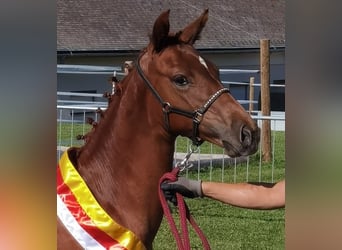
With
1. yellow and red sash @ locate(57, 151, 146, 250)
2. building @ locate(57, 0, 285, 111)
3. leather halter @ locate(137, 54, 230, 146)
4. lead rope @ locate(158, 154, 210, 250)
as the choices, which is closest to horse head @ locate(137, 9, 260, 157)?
leather halter @ locate(137, 54, 230, 146)

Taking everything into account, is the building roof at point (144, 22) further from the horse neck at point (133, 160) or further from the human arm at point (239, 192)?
the human arm at point (239, 192)

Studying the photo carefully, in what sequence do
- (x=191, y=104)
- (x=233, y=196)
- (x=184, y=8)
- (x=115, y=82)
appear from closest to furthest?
(x=233, y=196) → (x=191, y=104) → (x=115, y=82) → (x=184, y=8)

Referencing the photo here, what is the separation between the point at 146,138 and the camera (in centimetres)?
216

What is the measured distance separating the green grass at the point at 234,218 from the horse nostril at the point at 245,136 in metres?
2.12

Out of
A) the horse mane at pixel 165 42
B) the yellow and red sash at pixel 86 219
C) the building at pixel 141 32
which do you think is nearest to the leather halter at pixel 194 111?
the horse mane at pixel 165 42

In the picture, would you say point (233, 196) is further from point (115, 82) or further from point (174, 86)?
point (115, 82)

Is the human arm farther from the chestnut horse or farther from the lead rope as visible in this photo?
the chestnut horse

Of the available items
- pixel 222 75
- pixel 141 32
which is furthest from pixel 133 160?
pixel 222 75

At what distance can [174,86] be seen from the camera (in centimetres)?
212

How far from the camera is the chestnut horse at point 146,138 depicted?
2068mm
